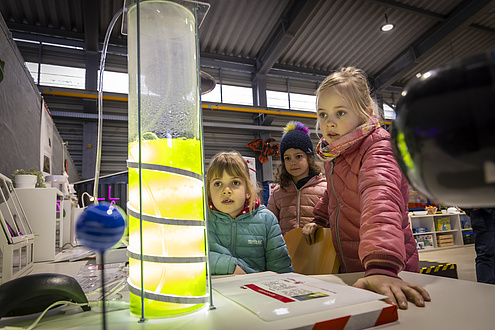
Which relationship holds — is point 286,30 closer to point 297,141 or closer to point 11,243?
point 297,141

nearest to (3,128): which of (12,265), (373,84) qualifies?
(12,265)

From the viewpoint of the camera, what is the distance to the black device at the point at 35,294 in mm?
513

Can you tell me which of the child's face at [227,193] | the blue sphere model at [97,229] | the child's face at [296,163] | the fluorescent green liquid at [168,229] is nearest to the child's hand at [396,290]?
the fluorescent green liquid at [168,229]

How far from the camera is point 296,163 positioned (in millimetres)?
2227

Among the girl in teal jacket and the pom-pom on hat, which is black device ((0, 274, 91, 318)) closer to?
the girl in teal jacket

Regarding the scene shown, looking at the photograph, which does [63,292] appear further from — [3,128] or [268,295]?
[3,128]

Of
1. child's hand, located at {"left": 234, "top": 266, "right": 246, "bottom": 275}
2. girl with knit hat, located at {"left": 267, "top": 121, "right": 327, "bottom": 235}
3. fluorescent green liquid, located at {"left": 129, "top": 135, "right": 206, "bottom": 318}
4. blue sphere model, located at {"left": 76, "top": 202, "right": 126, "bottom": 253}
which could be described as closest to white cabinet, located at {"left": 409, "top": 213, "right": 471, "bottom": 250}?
girl with knit hat, located at {"left": 267, "top": 121, "right": 327, "bottom": 235}

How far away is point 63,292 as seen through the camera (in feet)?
1.79

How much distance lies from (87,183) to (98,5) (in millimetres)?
3072

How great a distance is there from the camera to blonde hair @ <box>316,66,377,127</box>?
110 cm

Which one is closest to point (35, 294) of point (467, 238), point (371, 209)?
point (371, 209)

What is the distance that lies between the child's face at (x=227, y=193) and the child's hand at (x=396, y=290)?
887mm

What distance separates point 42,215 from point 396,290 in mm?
1955

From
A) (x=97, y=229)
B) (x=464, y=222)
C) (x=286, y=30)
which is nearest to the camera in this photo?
(x=97, y=229)
